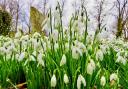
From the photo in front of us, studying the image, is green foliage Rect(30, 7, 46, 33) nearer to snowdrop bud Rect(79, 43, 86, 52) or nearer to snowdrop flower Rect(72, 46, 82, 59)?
snowdrop bud Rect(79, 43, 86, 52)

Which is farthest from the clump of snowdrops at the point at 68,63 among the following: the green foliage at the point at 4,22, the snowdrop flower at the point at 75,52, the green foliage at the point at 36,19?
the green foliage at the point at 4,22

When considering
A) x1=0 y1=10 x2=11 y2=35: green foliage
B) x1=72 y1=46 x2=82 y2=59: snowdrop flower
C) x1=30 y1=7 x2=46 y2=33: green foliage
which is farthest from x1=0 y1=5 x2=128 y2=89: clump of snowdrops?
x1=0 y1=10 x2=11 y2=35: green foliage

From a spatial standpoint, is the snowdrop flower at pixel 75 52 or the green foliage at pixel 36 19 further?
the green foliage at pixel 36 19

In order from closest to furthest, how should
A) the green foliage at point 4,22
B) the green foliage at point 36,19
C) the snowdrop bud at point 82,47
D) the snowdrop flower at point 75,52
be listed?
1. the snowdrop flower at point 75,52
2. the snowdrop bud at point 82,47
3. the green foliage at point 36,19
4. the green foliage at point 4,22

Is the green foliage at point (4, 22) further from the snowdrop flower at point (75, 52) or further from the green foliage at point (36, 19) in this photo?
the snowdrop flower at point (75, 52)

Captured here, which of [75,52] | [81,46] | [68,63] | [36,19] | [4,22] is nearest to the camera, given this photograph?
[75,52]

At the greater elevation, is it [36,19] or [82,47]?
[82,47]

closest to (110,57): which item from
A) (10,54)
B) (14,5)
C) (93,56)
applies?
(10,54)

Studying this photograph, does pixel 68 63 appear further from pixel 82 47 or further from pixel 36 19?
pixel 36 19

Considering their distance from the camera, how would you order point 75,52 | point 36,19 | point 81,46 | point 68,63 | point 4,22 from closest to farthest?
point 75,52 < point 81,46 < point 68,63 < point 36,19 < point 4,22

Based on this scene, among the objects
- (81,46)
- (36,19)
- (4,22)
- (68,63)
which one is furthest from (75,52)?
(4,22)

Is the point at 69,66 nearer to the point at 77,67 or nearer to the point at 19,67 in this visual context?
the point at 77,67

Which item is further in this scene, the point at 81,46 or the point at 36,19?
the point at 36,19
